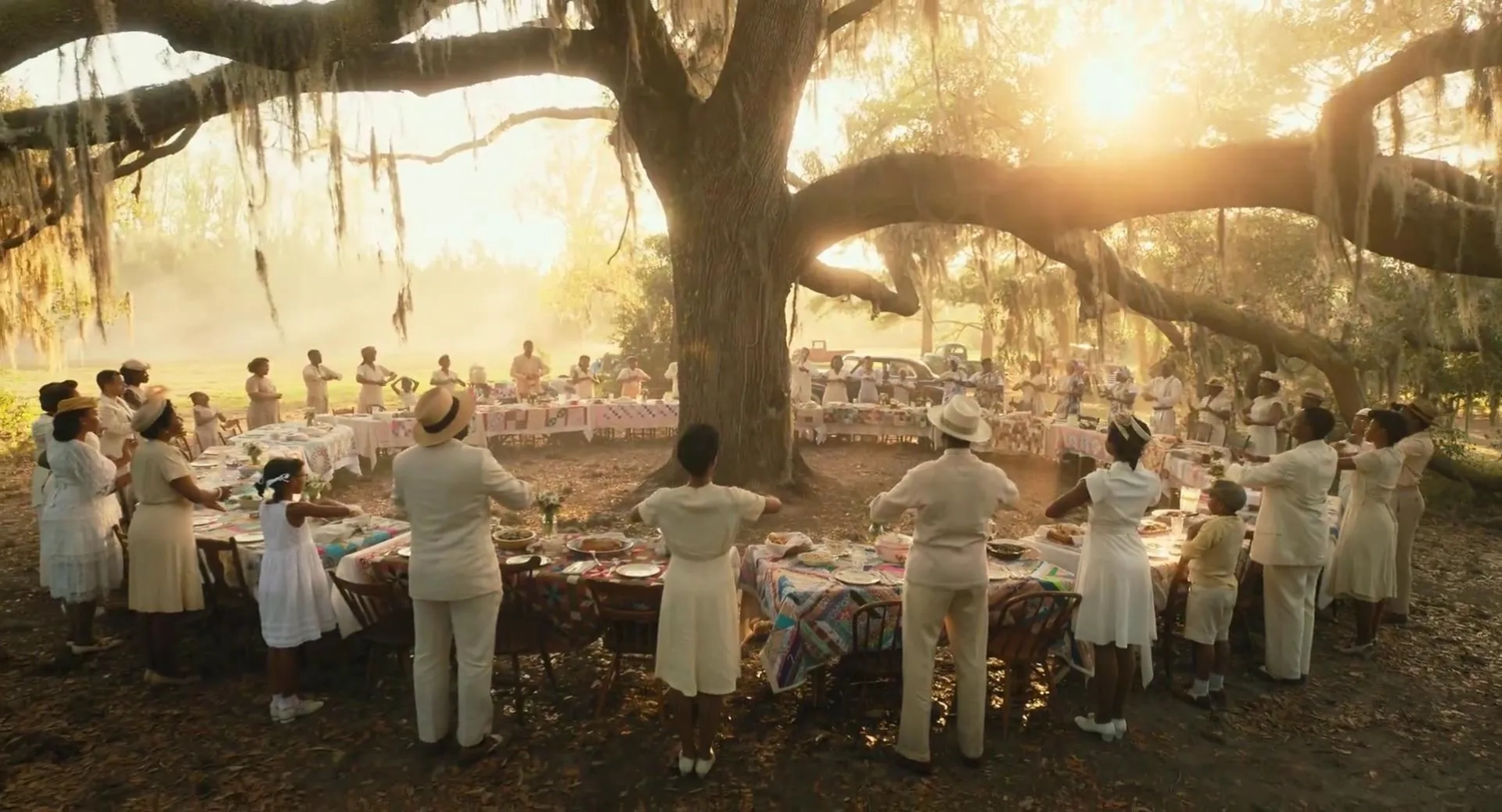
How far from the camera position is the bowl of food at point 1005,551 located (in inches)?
208

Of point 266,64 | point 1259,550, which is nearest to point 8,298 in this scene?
point 266,64

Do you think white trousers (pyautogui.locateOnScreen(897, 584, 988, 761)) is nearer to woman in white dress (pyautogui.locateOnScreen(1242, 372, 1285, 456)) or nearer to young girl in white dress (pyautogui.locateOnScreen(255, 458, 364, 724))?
young girl in white dress (pyautogui.locateOnScreen(255, 458, 364, 724))

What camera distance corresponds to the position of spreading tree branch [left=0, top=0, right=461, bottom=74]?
5684 millimetres

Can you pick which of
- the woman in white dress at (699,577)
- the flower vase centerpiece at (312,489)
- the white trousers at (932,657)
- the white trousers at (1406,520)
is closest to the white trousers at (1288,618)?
the white trousers at (1406,520)

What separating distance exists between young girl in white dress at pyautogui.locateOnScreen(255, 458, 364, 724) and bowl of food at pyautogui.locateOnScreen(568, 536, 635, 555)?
1409mm

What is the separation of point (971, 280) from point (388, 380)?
1861cm

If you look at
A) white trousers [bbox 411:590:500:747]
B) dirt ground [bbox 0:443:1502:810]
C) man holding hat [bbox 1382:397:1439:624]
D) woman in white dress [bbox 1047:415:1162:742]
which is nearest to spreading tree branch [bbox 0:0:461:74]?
dirt ground [bbox 0:443:1502:810]

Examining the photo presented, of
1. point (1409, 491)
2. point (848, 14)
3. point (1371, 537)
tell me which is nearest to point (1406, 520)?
point (1409, 491)

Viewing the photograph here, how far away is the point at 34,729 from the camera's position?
15.3 ft

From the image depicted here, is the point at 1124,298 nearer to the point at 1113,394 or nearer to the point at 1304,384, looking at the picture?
the point at 1113,394

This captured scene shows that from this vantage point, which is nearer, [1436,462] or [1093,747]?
[1093,747]

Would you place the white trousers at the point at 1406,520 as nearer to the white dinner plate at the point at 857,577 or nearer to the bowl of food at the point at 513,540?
the white dinner plate at the point at 857,577

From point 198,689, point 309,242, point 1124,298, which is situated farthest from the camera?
point 309,242

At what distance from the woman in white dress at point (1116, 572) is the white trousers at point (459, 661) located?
309 centimetres
